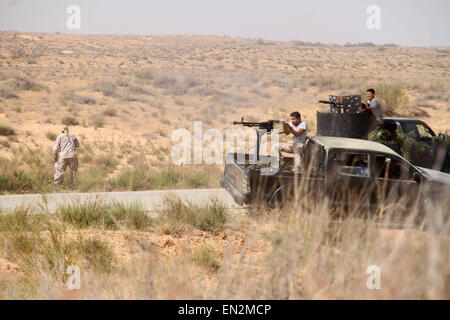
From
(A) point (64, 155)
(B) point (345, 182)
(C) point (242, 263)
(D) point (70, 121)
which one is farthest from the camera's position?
(D) point (70, 121)

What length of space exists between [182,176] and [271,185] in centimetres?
610

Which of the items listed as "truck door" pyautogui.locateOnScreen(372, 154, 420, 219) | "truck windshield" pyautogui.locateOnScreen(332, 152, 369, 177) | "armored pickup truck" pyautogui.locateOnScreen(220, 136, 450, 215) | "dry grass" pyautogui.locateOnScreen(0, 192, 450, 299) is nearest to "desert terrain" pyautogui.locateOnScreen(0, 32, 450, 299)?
"dry grass" pyautogui.locateOnScreen(0, 192, 450, 299)

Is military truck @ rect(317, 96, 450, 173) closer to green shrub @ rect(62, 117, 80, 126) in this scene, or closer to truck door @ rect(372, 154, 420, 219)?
truck door @ rect(372, 154, 420, 219)

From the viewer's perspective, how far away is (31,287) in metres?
4.77

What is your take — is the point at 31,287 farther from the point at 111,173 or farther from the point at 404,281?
the point at 111,173

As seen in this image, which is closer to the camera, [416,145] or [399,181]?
[399,181]

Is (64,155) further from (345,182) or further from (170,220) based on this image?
(345,182)

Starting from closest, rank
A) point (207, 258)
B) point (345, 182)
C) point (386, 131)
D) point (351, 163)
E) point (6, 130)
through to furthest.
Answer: point (207, 258)
point (345, 182)
point (351, 163)
point (386, 131)
point (6, 130)

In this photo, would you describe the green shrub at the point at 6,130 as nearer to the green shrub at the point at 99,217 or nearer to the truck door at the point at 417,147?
the green shrub at the point at 99,217

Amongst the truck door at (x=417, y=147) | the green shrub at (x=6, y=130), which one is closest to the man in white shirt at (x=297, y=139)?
the truck door at (x=417, y=147)

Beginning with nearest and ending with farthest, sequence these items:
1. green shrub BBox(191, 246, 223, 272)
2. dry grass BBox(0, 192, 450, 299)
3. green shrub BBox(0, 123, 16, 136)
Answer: dry grass BBox(0, 192, 450, 299), green shrub BBox(191, 246, 223, 272), green shrub BBox(0, 123, 16, 136)

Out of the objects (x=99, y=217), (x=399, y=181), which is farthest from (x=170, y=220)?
(x=399, y=181)

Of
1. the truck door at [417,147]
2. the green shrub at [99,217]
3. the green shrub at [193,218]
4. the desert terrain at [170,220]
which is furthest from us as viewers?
the truck door at [417,147]
